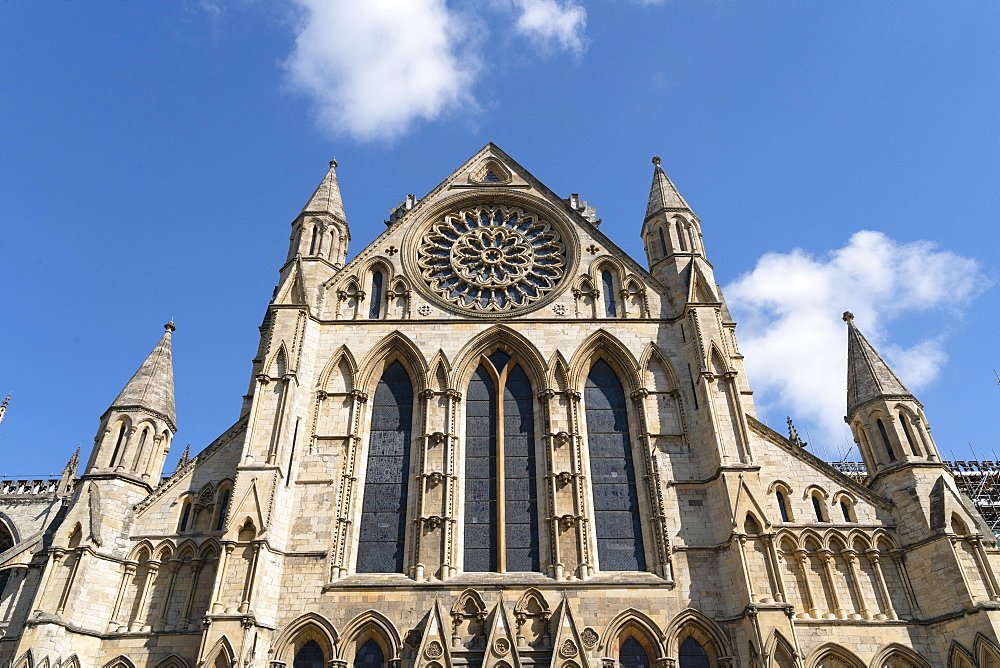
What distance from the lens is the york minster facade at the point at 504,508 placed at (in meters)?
14.8

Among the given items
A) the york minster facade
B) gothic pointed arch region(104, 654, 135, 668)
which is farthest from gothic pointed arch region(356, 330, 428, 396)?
gothic pointed arch region(104, 654, 135, 668)

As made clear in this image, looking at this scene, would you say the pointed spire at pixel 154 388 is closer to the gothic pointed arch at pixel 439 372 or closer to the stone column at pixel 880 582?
the gothic pointed arch at pixel 439 372

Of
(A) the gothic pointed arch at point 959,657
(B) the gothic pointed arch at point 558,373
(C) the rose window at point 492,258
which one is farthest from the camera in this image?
(C) the rose window at point 492,258

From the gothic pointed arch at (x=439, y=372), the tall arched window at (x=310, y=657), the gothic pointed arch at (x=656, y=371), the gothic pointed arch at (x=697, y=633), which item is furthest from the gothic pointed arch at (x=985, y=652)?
the tall arched window at (x=310, y=657)

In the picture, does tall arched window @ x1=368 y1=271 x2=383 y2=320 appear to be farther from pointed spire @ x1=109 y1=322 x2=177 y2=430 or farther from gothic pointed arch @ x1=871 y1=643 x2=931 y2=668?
gothic pointed arch @ x1=871 y1=643 x2=931 y2=668

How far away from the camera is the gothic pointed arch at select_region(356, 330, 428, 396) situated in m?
19.0

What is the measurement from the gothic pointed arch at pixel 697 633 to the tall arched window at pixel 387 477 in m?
5.95

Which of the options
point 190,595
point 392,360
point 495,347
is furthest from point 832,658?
point 190,595

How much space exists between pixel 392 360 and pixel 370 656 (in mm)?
7612

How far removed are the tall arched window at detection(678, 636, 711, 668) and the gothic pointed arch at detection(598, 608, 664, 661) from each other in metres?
0.60

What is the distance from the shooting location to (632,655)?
49.1 feet

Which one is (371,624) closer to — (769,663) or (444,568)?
(444,568)

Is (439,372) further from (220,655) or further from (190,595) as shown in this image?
(220,655)

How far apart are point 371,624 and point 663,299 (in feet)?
37.6
